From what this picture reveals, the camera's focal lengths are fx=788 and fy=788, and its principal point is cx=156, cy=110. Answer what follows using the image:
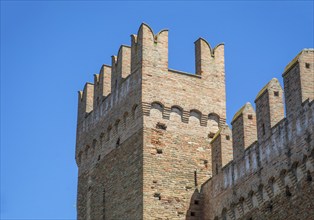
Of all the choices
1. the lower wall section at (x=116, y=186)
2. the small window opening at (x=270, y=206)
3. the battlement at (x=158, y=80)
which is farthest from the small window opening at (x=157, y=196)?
the small window opening at (x=270, y=206)

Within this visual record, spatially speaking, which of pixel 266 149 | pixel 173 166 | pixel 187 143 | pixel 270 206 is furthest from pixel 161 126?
pixel 270 206

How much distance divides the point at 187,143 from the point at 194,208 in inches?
75.9

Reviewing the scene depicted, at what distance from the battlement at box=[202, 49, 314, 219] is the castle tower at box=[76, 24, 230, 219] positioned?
3.00ft

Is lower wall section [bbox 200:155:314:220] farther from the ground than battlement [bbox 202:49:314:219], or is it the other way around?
battlement [bbox 202:49:314:219]

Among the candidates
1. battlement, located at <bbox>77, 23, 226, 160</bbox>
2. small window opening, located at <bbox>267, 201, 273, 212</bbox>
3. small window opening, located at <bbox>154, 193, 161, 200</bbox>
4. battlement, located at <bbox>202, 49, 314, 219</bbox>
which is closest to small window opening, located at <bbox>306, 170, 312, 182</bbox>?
battlement, located at <bbox>202, 49, 314, 219</bbox>

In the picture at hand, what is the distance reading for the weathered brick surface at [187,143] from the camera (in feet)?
57.7

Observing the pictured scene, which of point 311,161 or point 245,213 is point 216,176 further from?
point 311,161

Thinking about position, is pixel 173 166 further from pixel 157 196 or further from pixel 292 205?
pixel 292 205

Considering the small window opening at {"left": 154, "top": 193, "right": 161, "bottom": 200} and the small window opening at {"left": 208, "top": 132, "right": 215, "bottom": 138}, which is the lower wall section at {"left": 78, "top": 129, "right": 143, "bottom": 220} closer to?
the small window opening at {"left": 154, "top": 193, "right": 161, "bottom": 200}

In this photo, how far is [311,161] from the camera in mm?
16625

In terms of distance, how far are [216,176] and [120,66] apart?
532 centimetres

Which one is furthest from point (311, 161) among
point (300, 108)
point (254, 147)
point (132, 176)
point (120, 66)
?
point (120, 66)

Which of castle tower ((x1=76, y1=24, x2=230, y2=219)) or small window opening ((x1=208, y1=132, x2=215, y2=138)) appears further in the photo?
small window opening ((x1=208, y1=132, x2=215, y2=138))

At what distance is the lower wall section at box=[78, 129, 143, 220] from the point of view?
2161 centimetres
